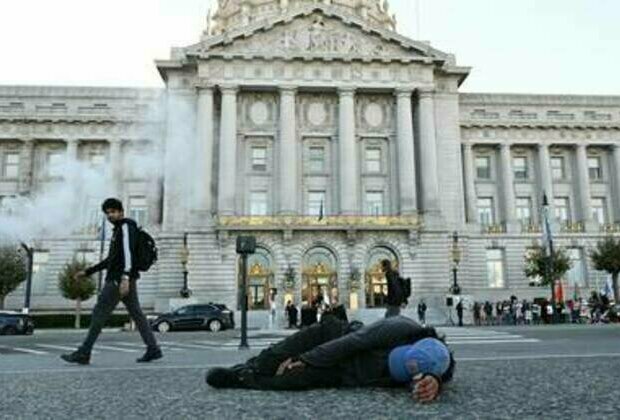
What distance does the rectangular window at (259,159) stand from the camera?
50.7 metres

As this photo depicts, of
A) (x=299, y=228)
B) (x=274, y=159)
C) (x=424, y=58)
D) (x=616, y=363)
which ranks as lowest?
(x=616, y=363)

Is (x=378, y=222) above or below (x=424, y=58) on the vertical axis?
below

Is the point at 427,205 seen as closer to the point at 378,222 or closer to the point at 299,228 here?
the point at 378,222

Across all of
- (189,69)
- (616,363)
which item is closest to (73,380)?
(616,363)

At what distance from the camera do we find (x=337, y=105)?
51.5 meters

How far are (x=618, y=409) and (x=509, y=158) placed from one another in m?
54.6

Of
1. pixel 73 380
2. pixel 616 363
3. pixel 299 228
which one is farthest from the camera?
pixel 299 228

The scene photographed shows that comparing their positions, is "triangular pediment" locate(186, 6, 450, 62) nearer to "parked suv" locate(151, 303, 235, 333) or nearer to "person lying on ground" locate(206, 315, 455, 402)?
"parked suv" locate(151, 303, 235, 333)

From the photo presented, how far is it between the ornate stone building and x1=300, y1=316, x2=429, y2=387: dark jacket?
40710 mm

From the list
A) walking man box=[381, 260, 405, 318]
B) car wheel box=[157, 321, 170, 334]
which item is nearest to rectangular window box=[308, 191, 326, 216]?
car wheel box=[157, 321, 170, 334]

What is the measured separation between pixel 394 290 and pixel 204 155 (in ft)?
119

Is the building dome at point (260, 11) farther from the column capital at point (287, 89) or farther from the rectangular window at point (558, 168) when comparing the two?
the rectangular window at point (558, 168)

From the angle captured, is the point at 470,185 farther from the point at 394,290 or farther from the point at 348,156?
the point at 394,290

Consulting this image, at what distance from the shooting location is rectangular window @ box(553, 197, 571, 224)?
56375 mm
